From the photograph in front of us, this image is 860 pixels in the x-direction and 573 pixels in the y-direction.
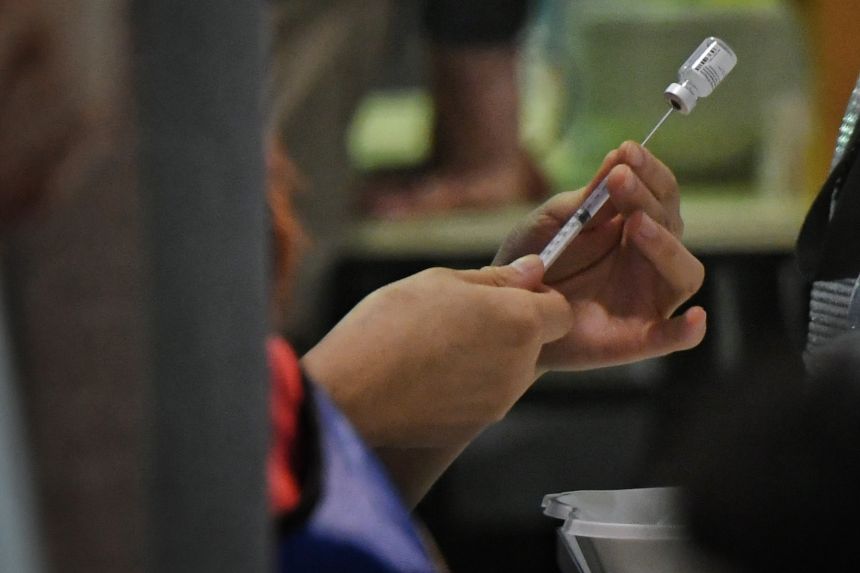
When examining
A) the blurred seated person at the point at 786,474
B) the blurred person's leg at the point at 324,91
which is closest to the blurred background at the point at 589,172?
the blurred person's leg at the point at 324,91

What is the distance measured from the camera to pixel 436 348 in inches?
24.2

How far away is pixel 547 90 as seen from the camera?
4.11 feet

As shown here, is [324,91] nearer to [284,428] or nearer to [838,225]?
[838,225]

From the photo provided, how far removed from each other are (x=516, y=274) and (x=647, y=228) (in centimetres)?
8

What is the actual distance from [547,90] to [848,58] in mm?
485

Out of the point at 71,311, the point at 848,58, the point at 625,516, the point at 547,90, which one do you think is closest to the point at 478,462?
A: the point at 547,90

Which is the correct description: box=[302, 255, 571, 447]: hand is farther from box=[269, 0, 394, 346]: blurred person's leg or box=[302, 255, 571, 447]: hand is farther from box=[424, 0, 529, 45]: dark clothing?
box=[269, 0, 394, 346]: blurred person's leg

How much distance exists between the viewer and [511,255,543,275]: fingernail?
0.67m

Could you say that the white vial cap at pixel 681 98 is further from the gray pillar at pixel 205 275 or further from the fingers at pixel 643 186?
the gray pillar at pixel 205 275

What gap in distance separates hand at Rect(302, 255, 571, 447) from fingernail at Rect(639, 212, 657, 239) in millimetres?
65

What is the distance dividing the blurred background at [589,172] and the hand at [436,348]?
7 cm

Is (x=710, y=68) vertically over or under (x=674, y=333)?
over

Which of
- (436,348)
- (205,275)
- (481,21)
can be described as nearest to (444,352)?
(436,348)

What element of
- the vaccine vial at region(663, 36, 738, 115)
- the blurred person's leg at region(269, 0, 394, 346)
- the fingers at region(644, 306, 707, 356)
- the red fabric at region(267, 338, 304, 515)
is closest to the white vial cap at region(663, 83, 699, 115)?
the vaccine vial at region(663, 36, 738, 115)
